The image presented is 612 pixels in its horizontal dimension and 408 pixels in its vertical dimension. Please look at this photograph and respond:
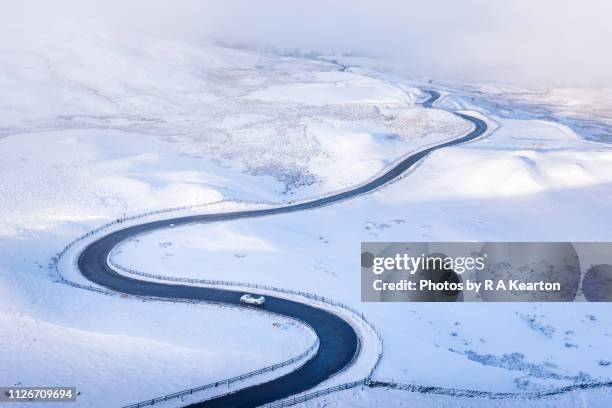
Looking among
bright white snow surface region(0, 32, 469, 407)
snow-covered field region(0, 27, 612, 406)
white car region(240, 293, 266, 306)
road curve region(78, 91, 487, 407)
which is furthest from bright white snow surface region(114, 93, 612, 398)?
bright white snow surface region(0, 32, 469, 407)

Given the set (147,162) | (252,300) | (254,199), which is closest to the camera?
(252,300)

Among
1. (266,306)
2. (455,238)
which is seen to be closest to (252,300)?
(266,306)

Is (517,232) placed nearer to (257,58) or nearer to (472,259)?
(472,259)

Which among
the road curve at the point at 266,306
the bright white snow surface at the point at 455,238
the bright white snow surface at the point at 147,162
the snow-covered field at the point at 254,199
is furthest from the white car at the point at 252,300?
the bright white snow surface at the point at 455,238

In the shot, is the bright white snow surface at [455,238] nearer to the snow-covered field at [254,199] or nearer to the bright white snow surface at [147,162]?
the snow-covered field at [254,199]

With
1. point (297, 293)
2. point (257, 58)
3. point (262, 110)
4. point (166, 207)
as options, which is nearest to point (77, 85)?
point (262, 110)

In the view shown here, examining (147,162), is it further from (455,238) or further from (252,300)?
(252,300)
